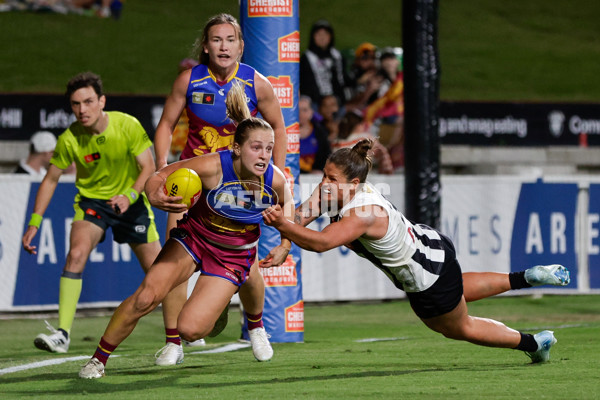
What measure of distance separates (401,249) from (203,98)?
202cm

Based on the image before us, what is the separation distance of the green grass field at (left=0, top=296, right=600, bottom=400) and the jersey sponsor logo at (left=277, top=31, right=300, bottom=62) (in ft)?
8.21

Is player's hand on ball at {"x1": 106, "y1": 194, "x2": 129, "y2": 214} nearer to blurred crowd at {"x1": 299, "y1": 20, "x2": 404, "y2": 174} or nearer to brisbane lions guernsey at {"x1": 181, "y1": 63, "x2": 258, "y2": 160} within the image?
brisbane lions guernsey at {"x1": 181, "y1": 63, "x2": 258, "y2": 160}

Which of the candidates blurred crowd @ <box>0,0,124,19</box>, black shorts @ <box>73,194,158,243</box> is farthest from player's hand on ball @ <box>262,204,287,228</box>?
blurred crowd @ <box>0,0,124,19</box>

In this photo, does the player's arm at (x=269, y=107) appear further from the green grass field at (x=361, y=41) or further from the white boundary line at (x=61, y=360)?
the green grass field at (x=361, y=41)

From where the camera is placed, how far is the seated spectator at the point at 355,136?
17.1 m

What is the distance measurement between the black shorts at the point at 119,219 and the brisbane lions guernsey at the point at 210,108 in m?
1.65

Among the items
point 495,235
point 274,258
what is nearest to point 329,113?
point 495,235

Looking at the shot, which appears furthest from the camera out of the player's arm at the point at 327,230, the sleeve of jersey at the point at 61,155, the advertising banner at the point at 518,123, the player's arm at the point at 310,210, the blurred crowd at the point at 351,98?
the advertising banner at the point at 518,123

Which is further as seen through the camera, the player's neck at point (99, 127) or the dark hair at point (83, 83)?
the player's neck at point (99, 127)

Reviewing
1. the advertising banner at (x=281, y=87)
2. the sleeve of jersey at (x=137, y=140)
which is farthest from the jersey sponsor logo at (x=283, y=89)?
the sleeve of jersey at (x=137, y=140)

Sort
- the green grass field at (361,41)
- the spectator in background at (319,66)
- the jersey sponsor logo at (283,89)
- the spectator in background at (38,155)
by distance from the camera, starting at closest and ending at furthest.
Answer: the jersey sponsor logo at (283,89) < the spectator in background at (38,155) < the spectator in background at (319,66) < the green grass field at (361,41)

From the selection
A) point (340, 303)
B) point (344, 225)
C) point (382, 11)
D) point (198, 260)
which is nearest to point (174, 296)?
point (198, 260)

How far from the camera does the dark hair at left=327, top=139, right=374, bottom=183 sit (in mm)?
7531

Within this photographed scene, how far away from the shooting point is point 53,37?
3575 cm
